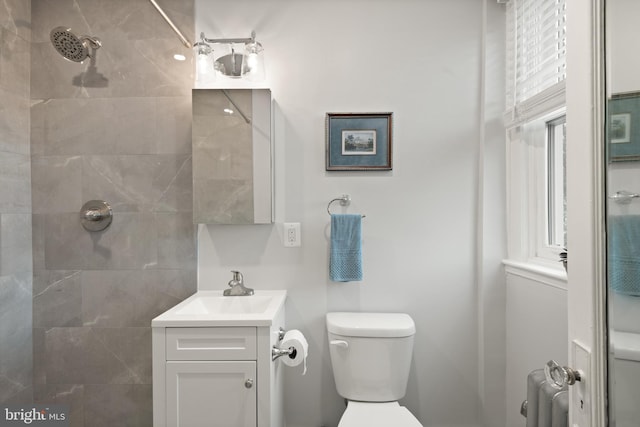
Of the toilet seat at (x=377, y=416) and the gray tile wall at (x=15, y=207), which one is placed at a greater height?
the gray tile wall at (x=15, y=207)

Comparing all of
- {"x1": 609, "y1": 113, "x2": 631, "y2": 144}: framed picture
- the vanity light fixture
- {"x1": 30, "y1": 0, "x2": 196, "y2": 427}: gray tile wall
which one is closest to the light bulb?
the vanity light fixture

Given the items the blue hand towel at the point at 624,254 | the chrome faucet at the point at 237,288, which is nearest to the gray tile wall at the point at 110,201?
the chrome faucet at the point at 237,288

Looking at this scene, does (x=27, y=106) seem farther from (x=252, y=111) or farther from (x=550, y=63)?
(x=550, y=63)

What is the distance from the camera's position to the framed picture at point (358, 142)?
1872mm

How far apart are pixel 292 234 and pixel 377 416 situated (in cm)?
92

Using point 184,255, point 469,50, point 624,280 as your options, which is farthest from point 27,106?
point 624,280

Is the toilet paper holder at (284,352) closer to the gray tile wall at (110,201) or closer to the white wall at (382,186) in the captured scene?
the white wall at (382,186)

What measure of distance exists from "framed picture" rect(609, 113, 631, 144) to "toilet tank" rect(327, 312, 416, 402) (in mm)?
1203

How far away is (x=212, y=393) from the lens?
4.58ft

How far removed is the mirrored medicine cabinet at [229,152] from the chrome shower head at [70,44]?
0.55 meters

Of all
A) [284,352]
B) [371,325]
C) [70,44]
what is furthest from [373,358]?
[70,44]

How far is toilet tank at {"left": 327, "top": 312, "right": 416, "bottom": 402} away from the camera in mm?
1659

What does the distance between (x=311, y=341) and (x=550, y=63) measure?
1715 mm

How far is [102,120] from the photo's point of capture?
1879 millimetres
